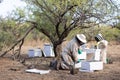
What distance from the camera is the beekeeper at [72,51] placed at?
43.7 feet

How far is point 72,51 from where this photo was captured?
13.4 m

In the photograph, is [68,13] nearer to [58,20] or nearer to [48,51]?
[58,20]

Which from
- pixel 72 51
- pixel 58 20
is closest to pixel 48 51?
pixel 58 20

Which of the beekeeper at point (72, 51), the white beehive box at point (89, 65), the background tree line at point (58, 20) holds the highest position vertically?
the background tree line at point (58, 20)

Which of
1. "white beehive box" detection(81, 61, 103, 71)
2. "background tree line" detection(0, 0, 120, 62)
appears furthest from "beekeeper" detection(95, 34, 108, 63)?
"white beehive box" detection(81, 61, 103, 71)

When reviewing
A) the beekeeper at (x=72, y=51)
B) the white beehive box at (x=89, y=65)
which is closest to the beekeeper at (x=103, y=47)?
the white beehive box at (x=89, y=65)

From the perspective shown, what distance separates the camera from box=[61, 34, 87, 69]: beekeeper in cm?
1333

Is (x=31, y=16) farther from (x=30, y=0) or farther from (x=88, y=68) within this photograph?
(x=88, y=68)

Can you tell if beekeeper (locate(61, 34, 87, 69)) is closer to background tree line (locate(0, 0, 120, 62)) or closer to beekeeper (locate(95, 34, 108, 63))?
background tree line (locate(0, 0, 120, 62))

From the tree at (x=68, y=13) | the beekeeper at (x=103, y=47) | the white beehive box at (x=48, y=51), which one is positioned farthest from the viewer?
the white beehive box at (x=48, y=51)

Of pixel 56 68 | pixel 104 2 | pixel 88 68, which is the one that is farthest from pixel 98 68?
pixel 104 2

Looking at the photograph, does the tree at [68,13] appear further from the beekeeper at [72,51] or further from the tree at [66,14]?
the beekeeper at [72,51]

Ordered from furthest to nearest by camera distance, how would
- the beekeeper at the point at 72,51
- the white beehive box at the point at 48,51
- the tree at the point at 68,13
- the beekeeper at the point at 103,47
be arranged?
the white beehive box at the point at 48,51 < the beekeeper at the point at 103,47 < the tree at the point at 68,13 < the beekeeper at the point at 72,51

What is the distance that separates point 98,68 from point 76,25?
3979mm
